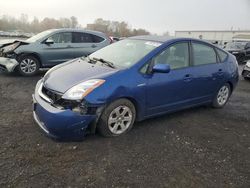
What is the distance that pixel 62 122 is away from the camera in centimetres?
373

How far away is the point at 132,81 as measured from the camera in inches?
168

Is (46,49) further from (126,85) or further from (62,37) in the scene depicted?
(126,85)

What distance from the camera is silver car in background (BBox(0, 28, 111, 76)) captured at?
28.3 feet

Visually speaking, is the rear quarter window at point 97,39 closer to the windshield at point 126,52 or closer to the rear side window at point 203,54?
the windshield at point 126,52

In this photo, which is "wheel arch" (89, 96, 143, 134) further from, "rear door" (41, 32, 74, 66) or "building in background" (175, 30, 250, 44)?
"building in background" (175, 30, 250, 44)

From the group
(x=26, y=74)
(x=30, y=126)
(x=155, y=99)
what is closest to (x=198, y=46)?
(x=155, y=99)

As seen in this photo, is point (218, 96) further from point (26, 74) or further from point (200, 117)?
point (26, 74)

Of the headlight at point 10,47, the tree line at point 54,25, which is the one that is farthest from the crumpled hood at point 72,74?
the tree line at point 54,25

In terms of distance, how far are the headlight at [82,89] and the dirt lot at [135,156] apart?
0.69 metres

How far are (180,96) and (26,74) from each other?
5686mm

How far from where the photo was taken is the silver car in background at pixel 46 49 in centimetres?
862

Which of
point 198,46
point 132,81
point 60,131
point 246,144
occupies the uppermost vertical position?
point 198,46

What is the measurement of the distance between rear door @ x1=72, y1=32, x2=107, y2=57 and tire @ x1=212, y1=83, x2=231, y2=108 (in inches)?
205

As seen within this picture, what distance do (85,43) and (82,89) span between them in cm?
658
